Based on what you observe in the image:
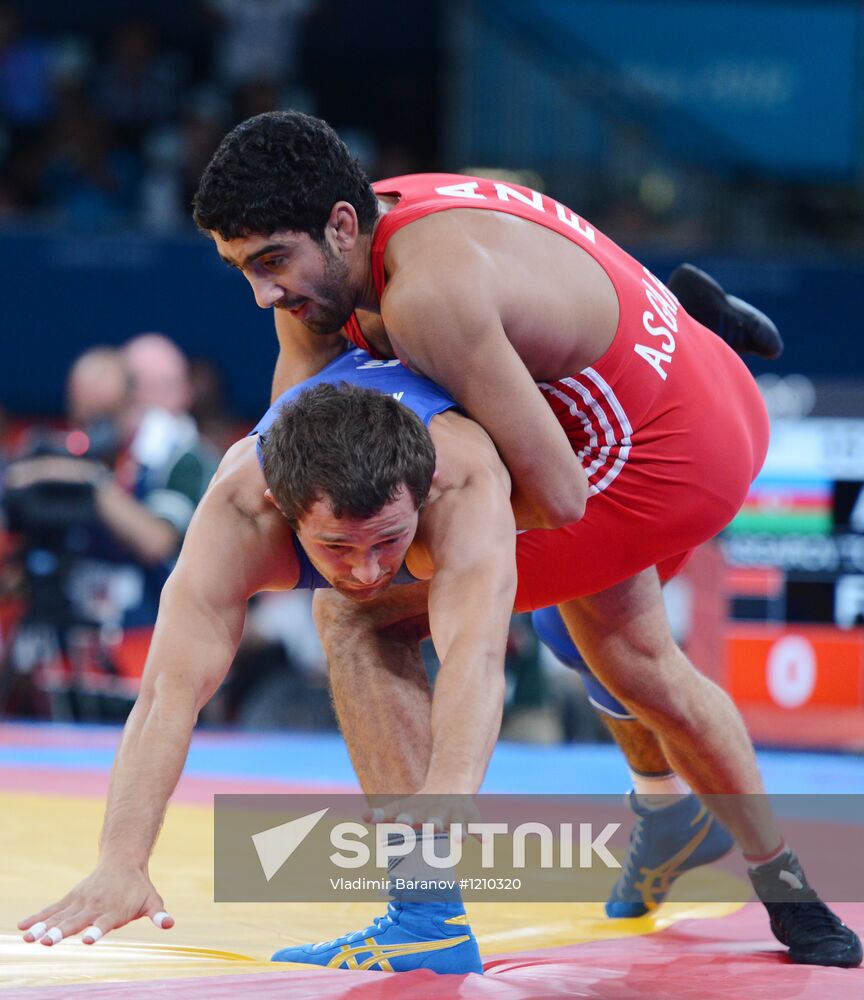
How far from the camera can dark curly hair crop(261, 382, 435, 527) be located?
6.77 feet

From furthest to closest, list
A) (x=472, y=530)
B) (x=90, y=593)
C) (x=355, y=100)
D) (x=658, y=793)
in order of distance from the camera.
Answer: (x=355, y=100) → (x=90, y=593) → (x=658, y=793) → (x=472, y=530)

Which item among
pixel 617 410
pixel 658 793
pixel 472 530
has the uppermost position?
pixel 617 410

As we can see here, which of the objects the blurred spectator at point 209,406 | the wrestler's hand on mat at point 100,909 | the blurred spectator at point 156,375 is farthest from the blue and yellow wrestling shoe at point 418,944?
the blurred spectator at point 209,406

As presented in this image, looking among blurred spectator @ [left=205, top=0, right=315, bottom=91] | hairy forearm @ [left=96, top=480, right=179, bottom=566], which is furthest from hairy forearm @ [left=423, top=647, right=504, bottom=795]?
blurred spectator @ [left=205, top=0, right=315, bottom=91]

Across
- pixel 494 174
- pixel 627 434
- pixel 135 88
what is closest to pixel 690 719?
pixel 627 434

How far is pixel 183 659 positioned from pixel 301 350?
0.69m

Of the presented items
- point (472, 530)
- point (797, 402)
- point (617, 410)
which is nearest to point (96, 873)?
point (472, 530)

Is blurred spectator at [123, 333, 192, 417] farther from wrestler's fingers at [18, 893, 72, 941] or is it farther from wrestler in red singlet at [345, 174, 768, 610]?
wrestler's fingers at [18, 893, 72, 941]

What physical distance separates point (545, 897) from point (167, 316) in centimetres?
427

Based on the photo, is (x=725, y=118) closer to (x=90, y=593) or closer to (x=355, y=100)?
(x=355, y=100)

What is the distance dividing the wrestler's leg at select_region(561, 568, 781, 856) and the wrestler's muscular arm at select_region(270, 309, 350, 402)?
0.57 meters

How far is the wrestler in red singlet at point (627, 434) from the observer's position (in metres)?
2.46

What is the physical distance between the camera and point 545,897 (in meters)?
2.92

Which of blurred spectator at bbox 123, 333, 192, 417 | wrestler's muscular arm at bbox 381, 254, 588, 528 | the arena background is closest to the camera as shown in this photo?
wrestler's muscular arm at bbox 381, 254, 588, 528
